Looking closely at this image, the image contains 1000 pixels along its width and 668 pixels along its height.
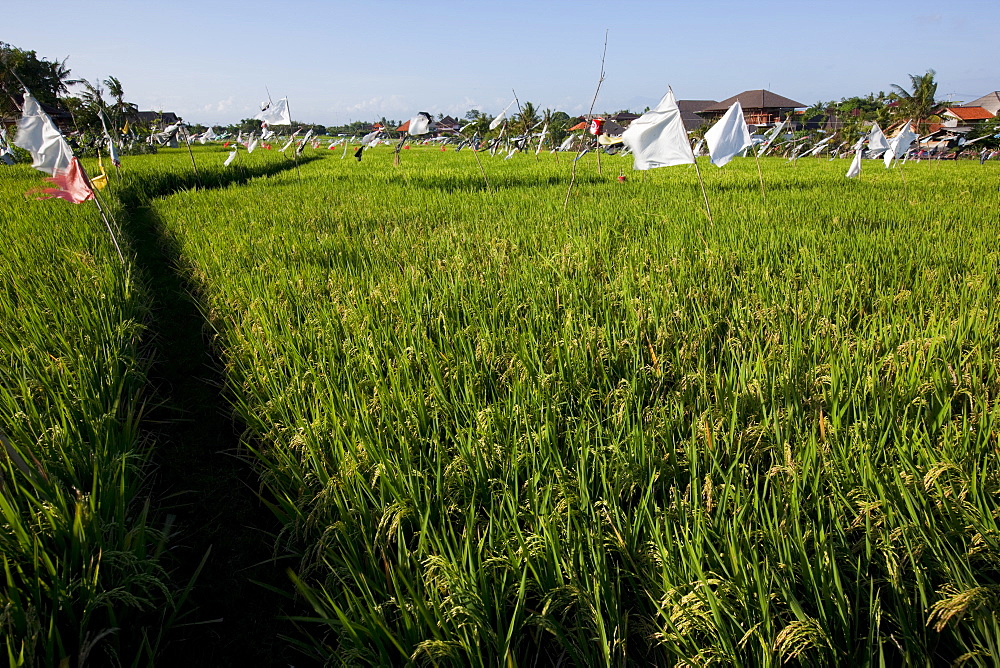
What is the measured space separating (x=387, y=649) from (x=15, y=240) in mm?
4828

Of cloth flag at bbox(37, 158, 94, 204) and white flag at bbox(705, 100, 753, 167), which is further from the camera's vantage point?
white flag at bbox(705, 100, 753, 167)

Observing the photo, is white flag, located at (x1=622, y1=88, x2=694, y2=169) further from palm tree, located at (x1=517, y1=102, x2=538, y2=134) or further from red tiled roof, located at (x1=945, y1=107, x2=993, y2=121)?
red tiled roof, located at (x1=945, y1=107, x2=993, y2=121)

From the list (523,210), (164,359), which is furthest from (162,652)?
(523,210)

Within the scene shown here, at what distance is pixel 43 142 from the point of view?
3.33 meters

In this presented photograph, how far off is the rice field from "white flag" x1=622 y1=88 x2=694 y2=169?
60cm

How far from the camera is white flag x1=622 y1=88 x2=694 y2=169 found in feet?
11.7

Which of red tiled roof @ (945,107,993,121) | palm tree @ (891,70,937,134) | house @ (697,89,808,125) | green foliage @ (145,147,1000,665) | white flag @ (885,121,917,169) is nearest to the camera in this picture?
green foliage @ (145,147,1000,665)

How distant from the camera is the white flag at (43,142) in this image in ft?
10.7

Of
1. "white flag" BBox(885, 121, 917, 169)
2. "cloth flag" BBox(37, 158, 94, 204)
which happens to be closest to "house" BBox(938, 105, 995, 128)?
"white flag" BBox(885, 121, 917, 169)

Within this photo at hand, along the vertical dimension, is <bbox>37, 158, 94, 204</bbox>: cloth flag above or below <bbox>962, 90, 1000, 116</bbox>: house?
below

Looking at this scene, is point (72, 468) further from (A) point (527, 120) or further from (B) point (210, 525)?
(A) point (527, 120)

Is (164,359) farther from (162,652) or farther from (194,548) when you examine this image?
(162,652)

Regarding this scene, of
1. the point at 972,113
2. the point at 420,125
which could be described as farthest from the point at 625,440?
the point at 972,113

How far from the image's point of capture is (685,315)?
2.46 meters
